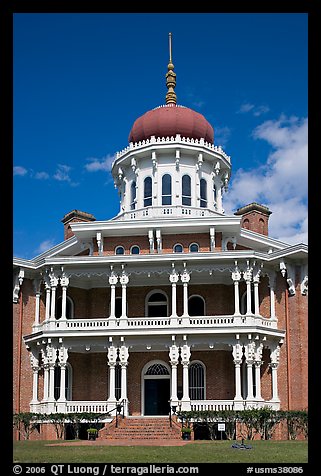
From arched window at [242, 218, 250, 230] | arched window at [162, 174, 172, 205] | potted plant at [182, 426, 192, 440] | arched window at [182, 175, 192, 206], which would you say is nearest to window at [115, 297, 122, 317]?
arched window at [162, 174, 172, 205]

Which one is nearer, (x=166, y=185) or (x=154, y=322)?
(x=154, y=322)

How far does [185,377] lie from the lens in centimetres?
3644

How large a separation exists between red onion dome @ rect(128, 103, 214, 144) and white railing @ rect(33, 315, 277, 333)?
13.7m

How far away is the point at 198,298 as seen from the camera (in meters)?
40.3

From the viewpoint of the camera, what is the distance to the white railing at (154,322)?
36.9 m

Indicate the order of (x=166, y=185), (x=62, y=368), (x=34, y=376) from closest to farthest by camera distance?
(x=62, y=368), (x=34, y=376), (x=166, y=185)

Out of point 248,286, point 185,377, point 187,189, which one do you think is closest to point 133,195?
point 187,189

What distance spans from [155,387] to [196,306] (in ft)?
16.5

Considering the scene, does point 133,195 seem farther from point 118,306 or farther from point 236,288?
point 236,288

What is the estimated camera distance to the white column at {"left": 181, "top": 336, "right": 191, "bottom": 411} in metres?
35.7

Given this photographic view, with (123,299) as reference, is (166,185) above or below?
above


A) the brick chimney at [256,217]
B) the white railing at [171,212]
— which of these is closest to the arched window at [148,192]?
the white railing at [171,212]
